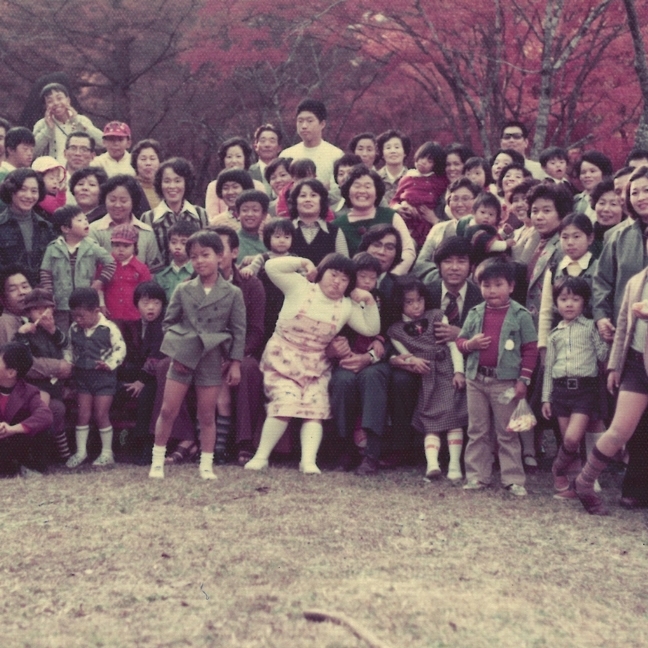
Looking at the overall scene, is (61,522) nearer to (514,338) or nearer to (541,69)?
(514,338)

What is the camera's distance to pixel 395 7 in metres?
11.7

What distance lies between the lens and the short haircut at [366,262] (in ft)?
20.1

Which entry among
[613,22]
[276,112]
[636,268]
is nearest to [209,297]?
[636,268]

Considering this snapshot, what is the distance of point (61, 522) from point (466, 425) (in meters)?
2.43

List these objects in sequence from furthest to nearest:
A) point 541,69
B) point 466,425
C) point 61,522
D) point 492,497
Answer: point 541,69, point 466,425, point 492,497, point 61,522

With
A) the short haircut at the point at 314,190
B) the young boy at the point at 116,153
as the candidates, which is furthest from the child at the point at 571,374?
the young boy at the point at 116,153

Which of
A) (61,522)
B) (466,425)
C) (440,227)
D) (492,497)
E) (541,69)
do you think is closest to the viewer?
(61,522)

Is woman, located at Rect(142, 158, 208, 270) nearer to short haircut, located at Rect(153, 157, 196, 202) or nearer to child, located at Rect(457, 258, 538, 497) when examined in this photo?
short haircut, located at Rect(153, 157, 196, 202)

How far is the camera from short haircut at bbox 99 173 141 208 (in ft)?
22.2

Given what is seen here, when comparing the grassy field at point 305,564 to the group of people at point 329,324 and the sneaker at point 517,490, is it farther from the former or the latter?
the group of people at point 329,324

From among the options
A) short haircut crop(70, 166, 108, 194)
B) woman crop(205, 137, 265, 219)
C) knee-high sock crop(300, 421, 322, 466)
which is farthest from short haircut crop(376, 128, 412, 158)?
knee-high sock crop(300, 421, 322, 466)

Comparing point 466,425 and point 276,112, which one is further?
point 276,112

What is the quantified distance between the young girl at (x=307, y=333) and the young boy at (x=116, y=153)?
2.23 m

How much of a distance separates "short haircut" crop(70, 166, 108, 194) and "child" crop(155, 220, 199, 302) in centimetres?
78
